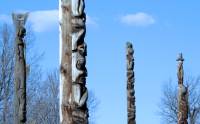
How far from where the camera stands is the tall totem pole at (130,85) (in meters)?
21.4

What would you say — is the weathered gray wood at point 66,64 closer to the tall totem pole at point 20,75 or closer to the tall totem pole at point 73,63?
the tall totem pole at point 73,63

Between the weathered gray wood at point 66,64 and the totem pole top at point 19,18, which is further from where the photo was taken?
the totem pole top at point 19,18

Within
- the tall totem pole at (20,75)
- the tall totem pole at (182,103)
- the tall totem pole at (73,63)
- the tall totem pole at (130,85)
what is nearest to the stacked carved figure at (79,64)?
the tall totem pole at (73,63)

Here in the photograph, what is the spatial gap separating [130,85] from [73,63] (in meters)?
13.8

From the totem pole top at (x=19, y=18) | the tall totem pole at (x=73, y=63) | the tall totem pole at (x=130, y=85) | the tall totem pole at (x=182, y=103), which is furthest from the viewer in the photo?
the tall totem pole at (x=130, y=85)

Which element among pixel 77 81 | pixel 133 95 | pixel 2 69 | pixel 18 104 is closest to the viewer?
pixel 77 81

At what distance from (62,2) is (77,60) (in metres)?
0.89

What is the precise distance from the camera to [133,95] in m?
21.8

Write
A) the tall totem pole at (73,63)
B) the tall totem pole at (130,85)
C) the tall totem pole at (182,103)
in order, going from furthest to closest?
1. the tall totem pole at (130,85)
2. the tall totem pole at (182,103)
3. the tall totem pole at (73,63)

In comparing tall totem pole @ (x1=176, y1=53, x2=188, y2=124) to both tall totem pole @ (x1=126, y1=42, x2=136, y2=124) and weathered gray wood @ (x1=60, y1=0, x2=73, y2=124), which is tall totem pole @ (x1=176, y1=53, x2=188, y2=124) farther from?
weathered gray wood @ (x1=60, y1=0, x2=73, y2=124)

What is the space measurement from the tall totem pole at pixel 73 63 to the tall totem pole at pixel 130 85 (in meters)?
13.2

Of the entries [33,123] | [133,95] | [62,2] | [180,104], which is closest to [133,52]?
[133,95]

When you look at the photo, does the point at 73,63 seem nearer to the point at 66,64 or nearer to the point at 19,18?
the point at 66,64

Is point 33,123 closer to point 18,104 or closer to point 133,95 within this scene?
point 133,95
